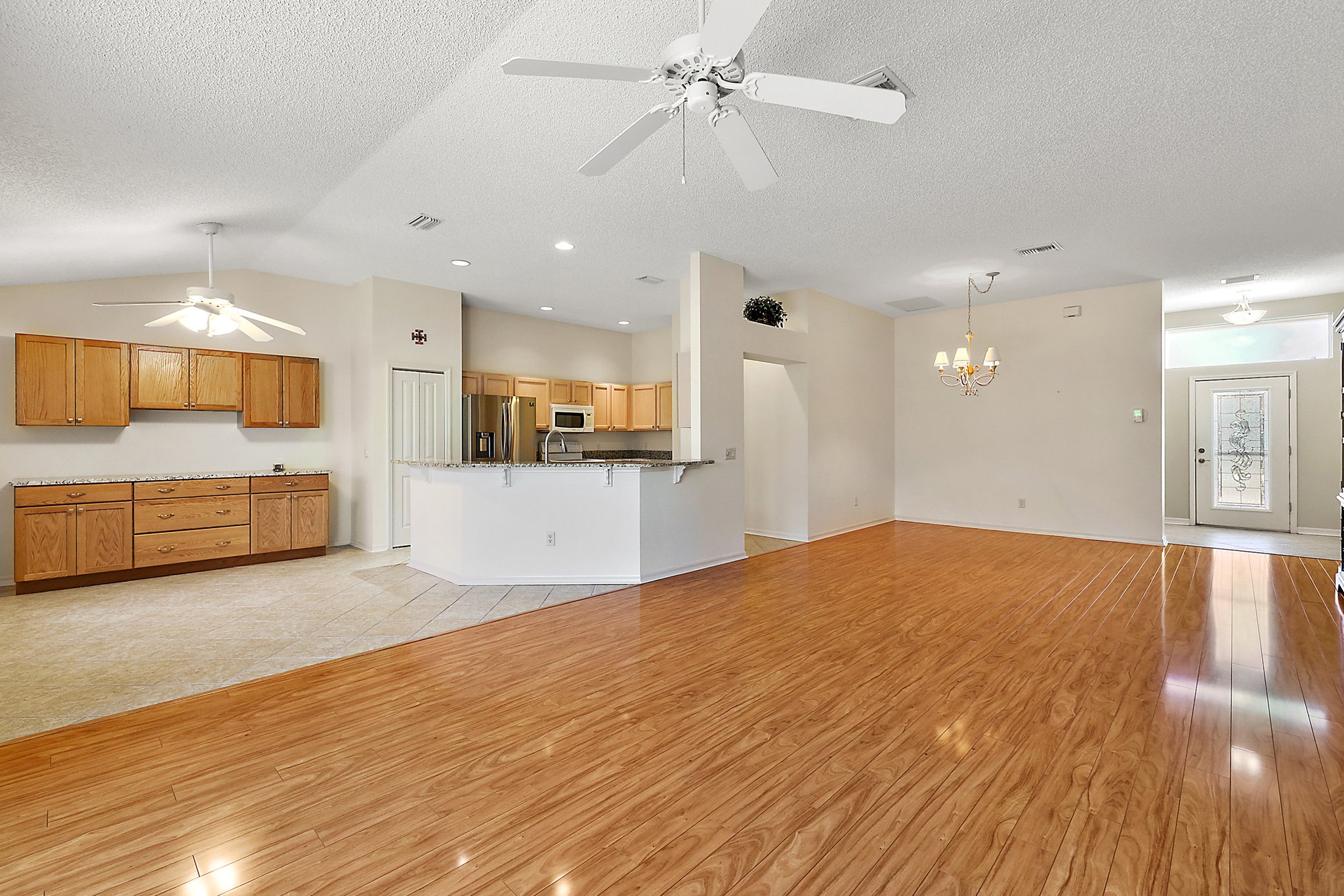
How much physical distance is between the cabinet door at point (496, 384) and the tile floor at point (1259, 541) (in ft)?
26.7

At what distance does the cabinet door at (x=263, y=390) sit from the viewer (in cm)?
584

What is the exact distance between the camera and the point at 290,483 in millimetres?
5848

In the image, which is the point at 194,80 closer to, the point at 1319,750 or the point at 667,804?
the point at 667,804

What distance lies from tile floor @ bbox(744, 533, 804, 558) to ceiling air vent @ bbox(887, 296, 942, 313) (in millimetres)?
3344

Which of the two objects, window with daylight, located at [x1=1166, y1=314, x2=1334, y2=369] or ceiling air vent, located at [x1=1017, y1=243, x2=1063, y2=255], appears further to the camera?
window with daylight, located at [x1=1166, y1=314, x2=1334, y2=369]

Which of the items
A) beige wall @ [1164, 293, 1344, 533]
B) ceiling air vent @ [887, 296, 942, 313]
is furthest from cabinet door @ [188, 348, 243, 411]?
beige wall @ [1164, 293, 1344, 533]

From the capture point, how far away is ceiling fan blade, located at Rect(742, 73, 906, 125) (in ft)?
6.70

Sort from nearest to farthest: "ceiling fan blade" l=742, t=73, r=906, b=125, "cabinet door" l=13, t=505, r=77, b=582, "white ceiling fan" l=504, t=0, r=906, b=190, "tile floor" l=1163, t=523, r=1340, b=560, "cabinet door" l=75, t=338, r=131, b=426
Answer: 1. "white ceiling fan" l=504, t=0, r=906, b=190
2. "ceiling fan blade" l=742, t=73, r=906, b=125
3. "cabinet door" l=13, t=505, r=77, b=582
4. "cabinet door" l=75, t=338, r=131, b=426
5. "tile floor" l=1163, t=523, r=1340, b=560

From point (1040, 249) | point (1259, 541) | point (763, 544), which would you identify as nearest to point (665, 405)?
point (763, 544)

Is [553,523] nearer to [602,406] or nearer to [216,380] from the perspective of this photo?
[216,380]

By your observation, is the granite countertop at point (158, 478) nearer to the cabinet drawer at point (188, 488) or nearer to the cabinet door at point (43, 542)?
the cabinet drawer at point (188, 488)

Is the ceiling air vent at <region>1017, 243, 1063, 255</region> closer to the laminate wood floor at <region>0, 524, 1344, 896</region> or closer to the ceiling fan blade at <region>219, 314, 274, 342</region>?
the laminate wood floor at <region>0, 524, 1344, 896</region>

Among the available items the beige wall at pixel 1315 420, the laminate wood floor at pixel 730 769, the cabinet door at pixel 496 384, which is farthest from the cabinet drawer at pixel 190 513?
the beige wall at pixel 1315 420

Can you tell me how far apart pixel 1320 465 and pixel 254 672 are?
10.7 metres
